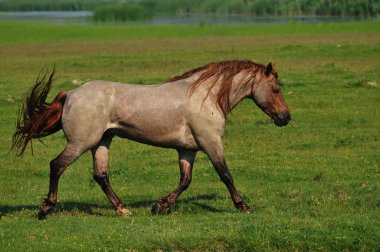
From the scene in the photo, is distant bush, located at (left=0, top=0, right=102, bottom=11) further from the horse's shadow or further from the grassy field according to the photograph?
the horse's shadow

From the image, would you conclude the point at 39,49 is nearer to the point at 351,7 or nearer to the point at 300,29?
the point at 300,29

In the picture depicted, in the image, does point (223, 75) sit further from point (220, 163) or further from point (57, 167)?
point (57, 167)

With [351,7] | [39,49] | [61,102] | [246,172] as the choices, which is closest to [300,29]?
[39,49]

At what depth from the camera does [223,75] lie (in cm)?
1162

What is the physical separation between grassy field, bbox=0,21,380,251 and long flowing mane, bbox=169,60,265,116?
139 cm

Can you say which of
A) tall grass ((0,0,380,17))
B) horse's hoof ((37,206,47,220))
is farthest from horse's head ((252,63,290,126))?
tall grass ((0,0,380,17))

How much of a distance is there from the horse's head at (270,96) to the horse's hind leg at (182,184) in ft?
3.61

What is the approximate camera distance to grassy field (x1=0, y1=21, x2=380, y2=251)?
9914 mm

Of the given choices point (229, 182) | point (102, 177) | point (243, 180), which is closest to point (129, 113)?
point (102, 177)

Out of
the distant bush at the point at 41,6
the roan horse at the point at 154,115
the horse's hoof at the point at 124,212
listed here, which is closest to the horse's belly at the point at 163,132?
the roan horse at the point at 154,115

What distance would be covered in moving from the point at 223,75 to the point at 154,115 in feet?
3.30

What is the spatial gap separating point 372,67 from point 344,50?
21.3ft

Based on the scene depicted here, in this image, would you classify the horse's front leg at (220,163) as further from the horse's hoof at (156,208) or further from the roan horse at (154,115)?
the horse's hoof at (156,208)

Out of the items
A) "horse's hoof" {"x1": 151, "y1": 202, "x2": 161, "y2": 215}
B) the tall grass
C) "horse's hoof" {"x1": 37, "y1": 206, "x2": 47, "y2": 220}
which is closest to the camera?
"horse's hoof" {"x1": 37, "y1": 206, "x2": 47, "y2": 220}
